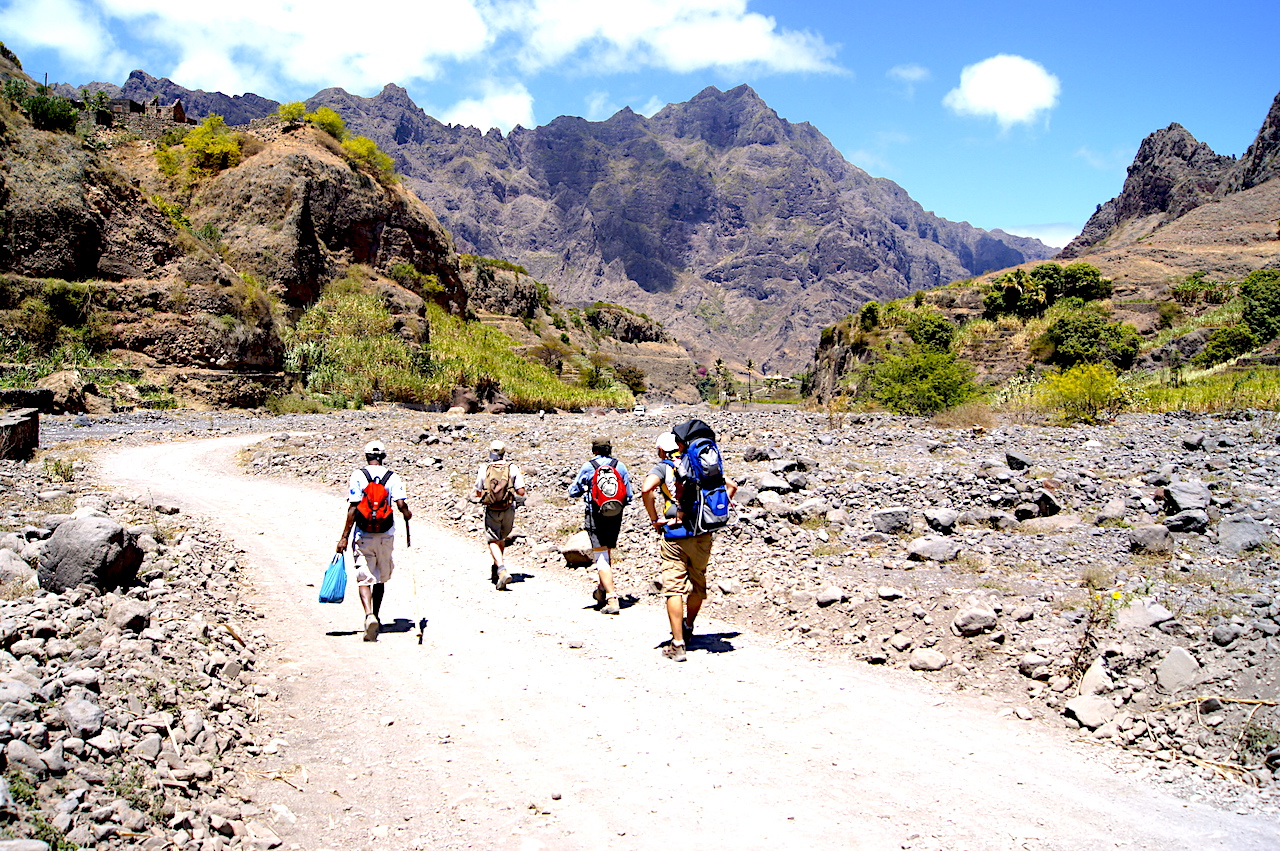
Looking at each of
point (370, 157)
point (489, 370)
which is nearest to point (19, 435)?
point (489, 370)

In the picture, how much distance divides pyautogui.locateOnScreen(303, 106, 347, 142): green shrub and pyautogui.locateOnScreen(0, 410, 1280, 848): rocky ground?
4049 centimetres

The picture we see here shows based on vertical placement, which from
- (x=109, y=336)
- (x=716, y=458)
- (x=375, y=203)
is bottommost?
(x=716, y=458)

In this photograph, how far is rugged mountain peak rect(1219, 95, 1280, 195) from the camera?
74.2 meters

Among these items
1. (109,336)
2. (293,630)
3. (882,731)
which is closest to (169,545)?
(293,630)

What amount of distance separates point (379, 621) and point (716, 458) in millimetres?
3292

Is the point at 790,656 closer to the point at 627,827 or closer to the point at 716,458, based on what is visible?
the point at 716,458

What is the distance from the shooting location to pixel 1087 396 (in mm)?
18406

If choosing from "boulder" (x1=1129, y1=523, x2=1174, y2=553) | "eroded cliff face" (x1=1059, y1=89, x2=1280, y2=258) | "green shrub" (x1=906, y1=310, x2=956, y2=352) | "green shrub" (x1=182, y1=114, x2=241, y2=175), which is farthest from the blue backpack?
"eroded cliff face" (x1=1059, y1=89, x2=1280, y2=258)

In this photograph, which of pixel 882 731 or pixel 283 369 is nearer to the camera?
pixel 882 731

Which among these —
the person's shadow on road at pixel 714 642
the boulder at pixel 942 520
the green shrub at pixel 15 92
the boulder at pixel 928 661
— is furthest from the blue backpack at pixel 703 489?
the green shrub at pixel 15 92

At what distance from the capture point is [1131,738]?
15.4 ft

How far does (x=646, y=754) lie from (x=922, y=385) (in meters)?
20.9

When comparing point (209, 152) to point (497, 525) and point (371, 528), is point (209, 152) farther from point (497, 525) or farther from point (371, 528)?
point (371, 528)

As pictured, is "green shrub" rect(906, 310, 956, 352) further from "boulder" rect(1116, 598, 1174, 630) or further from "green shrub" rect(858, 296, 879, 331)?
"boulder" rect(1116, 598, 1174, 630)
